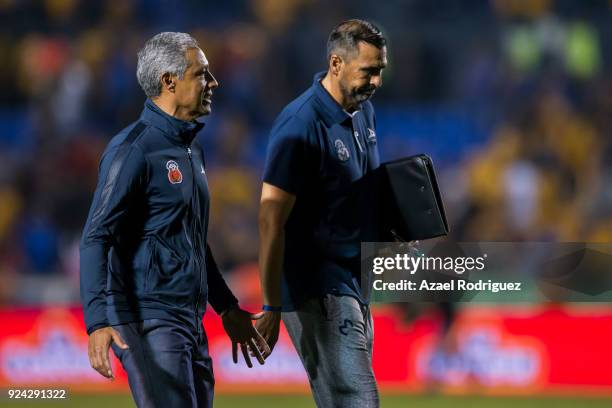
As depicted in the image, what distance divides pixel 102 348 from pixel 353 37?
1.79 m

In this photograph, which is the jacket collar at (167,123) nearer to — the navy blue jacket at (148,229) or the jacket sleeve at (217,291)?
the navy blue jacket at (148,229)

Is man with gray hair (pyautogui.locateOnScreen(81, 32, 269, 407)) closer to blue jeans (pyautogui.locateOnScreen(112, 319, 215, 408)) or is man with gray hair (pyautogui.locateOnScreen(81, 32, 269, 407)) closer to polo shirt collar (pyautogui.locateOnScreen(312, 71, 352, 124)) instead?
blue jeans (pyautogui.locateOnScreen(112, 319, 215, 408))

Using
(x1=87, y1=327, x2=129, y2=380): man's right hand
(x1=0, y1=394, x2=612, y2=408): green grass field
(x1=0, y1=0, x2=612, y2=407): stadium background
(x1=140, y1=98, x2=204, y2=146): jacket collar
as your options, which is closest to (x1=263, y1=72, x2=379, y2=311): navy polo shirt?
(x1=140, y1=98, x2=204, y2=146): jacket collar

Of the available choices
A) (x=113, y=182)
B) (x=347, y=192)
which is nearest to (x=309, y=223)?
(x=347, y=192)

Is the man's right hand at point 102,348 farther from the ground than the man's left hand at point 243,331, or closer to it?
closer to it

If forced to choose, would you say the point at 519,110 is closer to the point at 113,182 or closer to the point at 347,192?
the point at 347,192

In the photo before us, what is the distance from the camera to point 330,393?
5059 millimetres

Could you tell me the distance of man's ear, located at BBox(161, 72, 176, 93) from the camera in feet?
15.2

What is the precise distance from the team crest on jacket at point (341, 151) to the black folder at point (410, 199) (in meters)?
0.24

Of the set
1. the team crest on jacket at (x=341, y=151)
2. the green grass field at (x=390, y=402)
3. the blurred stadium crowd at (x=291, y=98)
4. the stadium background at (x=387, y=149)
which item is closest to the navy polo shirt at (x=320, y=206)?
the team crest on jacket at (x=341, y=151)

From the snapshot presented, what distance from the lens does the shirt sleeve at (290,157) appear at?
4992 millimetres

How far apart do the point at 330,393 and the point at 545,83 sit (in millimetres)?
8464

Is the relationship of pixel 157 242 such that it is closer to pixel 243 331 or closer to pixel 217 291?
pixel 217 291

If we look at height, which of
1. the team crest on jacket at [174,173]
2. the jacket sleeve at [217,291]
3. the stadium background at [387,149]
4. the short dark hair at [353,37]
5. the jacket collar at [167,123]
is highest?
the stadium background at [387,149]
